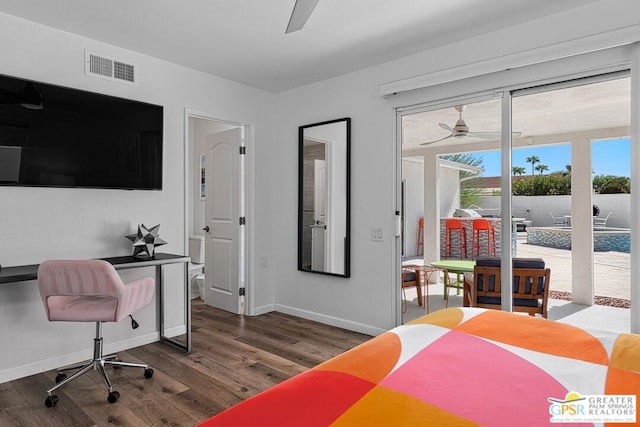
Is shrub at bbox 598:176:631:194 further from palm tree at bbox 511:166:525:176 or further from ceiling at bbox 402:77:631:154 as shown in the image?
palm tree at bbox 511:166:525:176

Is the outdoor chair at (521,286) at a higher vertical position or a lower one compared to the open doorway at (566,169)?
lower

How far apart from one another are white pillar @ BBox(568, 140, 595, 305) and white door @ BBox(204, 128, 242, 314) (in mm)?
3114

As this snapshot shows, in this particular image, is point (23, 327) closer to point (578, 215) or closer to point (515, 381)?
point (515, 381)

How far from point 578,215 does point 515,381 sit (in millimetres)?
2074

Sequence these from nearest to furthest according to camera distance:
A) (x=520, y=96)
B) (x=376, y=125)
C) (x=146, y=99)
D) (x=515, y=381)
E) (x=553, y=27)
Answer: (x=515, y=381), (x=553, y=27), (x=520, y=96), (x=146, y=99), (x=376, y=125)

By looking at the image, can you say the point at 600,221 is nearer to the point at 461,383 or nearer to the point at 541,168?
the point at 541,168

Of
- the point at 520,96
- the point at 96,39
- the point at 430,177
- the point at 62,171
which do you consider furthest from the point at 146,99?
the point at 520,96

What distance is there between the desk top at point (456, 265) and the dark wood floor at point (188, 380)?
97 cm

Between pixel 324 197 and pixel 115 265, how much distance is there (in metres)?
2.01

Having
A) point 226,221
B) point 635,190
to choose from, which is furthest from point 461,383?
point 226,221

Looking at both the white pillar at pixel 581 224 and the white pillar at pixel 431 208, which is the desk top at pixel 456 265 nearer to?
the white pillar at pixel 431 208

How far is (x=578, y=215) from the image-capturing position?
272cm

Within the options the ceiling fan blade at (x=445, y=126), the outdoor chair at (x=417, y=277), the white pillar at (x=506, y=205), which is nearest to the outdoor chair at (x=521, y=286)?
the white pillar at (x=506, y=205)

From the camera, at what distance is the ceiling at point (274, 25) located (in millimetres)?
2568
